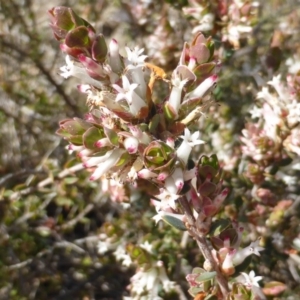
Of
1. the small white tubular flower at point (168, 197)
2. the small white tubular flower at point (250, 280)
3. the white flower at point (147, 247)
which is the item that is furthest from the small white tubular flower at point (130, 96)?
the white flower at point (147, 247)

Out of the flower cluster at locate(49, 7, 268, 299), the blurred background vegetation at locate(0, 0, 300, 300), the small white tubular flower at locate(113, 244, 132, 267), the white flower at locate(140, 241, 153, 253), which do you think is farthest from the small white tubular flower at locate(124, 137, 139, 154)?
the small white tubular flower at locate(113, 244, 132, 267)

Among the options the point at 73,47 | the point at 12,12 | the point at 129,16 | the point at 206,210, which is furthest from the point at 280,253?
the point at 12,12

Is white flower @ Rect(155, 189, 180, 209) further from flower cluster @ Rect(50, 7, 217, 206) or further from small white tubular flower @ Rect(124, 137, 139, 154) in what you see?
small white tubular flower @ Rect(124, 137, 139, 154)

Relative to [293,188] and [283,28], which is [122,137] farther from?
[283,28]

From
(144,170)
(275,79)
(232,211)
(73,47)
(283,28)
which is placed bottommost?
(232,211)

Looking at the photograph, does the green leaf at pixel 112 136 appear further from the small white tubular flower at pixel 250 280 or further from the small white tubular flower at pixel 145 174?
the small white tubular flower at pixel 250 280

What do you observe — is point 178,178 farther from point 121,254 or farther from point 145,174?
point 121,254
